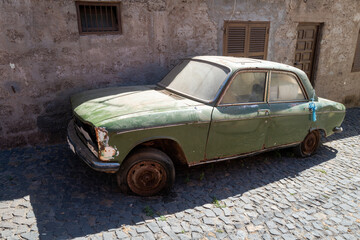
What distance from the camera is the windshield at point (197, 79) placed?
379cm

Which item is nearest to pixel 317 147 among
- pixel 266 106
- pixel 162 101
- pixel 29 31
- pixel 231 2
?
pixel 266 106

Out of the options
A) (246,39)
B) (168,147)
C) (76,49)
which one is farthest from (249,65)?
(76,49)

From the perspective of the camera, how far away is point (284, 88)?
4.32 m

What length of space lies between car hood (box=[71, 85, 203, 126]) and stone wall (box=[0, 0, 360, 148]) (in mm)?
992

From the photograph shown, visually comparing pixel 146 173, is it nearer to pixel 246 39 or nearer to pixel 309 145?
pixel 309 145

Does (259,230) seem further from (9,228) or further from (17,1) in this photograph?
(17,1)

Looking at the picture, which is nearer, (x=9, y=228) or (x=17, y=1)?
(x=9, y=228)

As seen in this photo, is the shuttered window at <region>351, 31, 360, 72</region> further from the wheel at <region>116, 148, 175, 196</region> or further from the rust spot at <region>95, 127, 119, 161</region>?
the rust spot at <region>95, 127, 119, 161</region>

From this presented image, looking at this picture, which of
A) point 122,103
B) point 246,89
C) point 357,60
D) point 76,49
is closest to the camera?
point 122,103

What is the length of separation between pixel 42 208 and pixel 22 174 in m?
1.04

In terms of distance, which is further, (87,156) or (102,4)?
(102,4)

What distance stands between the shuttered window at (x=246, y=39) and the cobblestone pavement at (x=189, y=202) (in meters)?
3.04

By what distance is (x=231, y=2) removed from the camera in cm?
620

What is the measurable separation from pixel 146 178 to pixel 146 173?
0.07m
